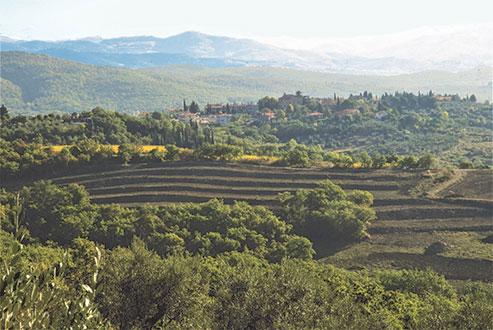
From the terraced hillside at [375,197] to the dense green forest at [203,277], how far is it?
134 inches

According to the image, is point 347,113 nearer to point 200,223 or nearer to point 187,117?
point 187,117

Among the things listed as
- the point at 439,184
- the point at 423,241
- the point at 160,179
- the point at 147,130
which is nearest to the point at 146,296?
the point at 423,241

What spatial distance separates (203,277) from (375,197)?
3473 centimetres

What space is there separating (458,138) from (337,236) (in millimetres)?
92029

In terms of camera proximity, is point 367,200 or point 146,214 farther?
point 367,200

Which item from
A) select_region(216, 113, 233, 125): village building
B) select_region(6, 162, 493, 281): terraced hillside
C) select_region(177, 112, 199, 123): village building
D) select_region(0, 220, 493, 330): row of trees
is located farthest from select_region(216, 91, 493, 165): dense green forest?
select_region(0, 220, 493, 330): row of trees

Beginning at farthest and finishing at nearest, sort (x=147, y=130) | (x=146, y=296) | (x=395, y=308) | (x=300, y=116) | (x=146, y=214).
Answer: (x=300, y=116), (x=147, y=130), (x=146, y=214), (x=395, y=308), (x=146, y=296)

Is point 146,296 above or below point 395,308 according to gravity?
above

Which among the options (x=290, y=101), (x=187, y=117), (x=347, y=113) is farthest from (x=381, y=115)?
(x=187, y=117)

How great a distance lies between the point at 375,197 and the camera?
58.9 metres

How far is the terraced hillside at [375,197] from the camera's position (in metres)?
45.2

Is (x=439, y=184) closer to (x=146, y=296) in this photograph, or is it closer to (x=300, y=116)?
(x=146, y=296)

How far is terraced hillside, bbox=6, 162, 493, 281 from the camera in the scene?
4522cm

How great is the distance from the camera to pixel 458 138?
128000 mm
